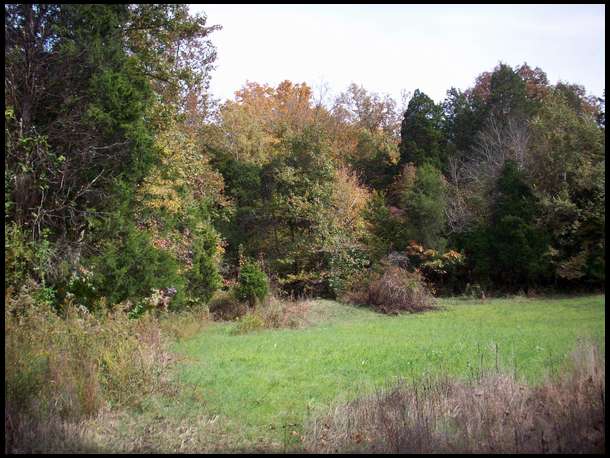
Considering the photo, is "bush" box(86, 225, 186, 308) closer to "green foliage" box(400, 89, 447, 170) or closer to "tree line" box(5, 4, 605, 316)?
"tree line" box(5, 4, 605, 316)

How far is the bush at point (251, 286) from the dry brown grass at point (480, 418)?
12.5 metres

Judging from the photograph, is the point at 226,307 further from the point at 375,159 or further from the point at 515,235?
the point at 375,159

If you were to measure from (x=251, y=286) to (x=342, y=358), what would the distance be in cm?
908

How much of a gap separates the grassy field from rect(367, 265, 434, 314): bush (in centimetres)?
343

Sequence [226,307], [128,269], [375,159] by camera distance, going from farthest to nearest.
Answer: [375,159], [226,307], [128,269]

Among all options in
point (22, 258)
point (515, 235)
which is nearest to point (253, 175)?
point (515, 235)

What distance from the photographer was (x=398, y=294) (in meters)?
20.6

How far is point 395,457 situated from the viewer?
176 inches

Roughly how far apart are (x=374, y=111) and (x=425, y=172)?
11.5m

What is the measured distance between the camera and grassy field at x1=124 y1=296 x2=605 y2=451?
6.73 m

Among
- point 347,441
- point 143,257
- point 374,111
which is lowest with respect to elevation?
point 347,441

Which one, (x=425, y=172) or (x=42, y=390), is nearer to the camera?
Answer: (x=42, y=390)

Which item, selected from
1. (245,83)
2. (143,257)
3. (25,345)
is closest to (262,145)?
(245,83)

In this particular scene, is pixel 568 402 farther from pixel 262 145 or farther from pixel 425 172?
pixel 262 145
